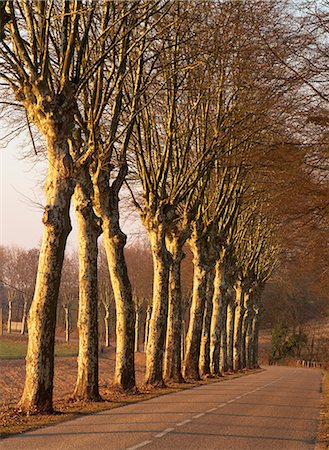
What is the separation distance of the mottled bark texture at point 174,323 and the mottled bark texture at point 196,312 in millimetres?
2582

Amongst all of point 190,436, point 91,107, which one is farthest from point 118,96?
point 190,436

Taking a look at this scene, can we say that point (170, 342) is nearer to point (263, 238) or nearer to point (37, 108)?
point (37, 108)

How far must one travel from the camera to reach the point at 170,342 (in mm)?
28750

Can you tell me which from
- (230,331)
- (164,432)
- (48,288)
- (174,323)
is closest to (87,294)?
(48,288)

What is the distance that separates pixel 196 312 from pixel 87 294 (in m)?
14.4

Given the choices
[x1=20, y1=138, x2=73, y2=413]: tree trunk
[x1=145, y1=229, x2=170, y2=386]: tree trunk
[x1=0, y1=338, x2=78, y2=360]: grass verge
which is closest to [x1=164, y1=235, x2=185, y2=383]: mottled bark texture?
[x1=145, y1=229, x2=170, y2=386]: tree trunk

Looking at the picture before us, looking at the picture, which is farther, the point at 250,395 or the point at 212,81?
the point at 212,81

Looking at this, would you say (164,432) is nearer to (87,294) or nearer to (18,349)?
(87,294)

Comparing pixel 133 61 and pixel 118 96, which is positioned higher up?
pixel 133 61

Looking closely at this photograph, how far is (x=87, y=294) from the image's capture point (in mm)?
18562

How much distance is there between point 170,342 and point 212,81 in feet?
35.2

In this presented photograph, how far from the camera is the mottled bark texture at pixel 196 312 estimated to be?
31.7 meters

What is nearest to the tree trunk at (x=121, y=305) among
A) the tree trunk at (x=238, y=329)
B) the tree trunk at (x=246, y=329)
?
the tree trunk at (x=238, y=329)

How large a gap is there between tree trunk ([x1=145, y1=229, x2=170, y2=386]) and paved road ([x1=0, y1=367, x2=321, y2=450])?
4825 millimetres
